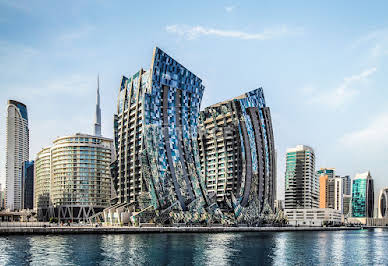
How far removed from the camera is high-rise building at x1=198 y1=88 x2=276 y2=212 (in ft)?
604

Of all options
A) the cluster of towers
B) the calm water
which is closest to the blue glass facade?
the cluster of towers

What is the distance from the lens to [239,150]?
186500mm

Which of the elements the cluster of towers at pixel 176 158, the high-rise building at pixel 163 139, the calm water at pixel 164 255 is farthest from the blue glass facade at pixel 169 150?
the calm water at pixel 164 255

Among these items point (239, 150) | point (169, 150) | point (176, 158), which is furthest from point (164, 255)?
point (239, 150)

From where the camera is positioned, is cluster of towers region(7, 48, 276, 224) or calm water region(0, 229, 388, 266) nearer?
calm water region(0, 229, 388, 266)

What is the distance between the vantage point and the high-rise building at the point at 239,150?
184000 millimetres

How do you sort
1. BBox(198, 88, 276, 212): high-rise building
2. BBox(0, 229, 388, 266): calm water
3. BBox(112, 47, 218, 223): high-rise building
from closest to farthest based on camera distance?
BBox(0, 229, 388, 266): calm water < BBox(112, 47, 218, 223): high-rise building < BBox(198, 88, 276, 212): high-rise building

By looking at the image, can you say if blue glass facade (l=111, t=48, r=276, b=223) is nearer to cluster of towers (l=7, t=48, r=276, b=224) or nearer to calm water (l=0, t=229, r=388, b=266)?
cluster of towers (l=7, t=48, r=276, b=224)

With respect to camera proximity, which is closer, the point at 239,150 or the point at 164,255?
the point at 164,255

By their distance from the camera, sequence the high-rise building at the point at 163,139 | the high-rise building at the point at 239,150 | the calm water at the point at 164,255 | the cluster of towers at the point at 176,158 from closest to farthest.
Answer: the calm water at the point at 164,255 < the high-rise building at the point at 163,139 < the cluster of towers at the point at 176,158 < the high-rise building at the point at 239,150

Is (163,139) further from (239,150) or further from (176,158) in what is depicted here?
(239,150)

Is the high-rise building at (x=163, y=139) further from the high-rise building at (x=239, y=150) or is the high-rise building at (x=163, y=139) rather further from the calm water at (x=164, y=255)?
the calm water at (x=164, y=255)

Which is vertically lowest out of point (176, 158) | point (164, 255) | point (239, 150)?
point (164, 255)

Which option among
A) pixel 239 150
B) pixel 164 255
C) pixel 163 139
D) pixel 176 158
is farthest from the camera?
pixel 239 150
